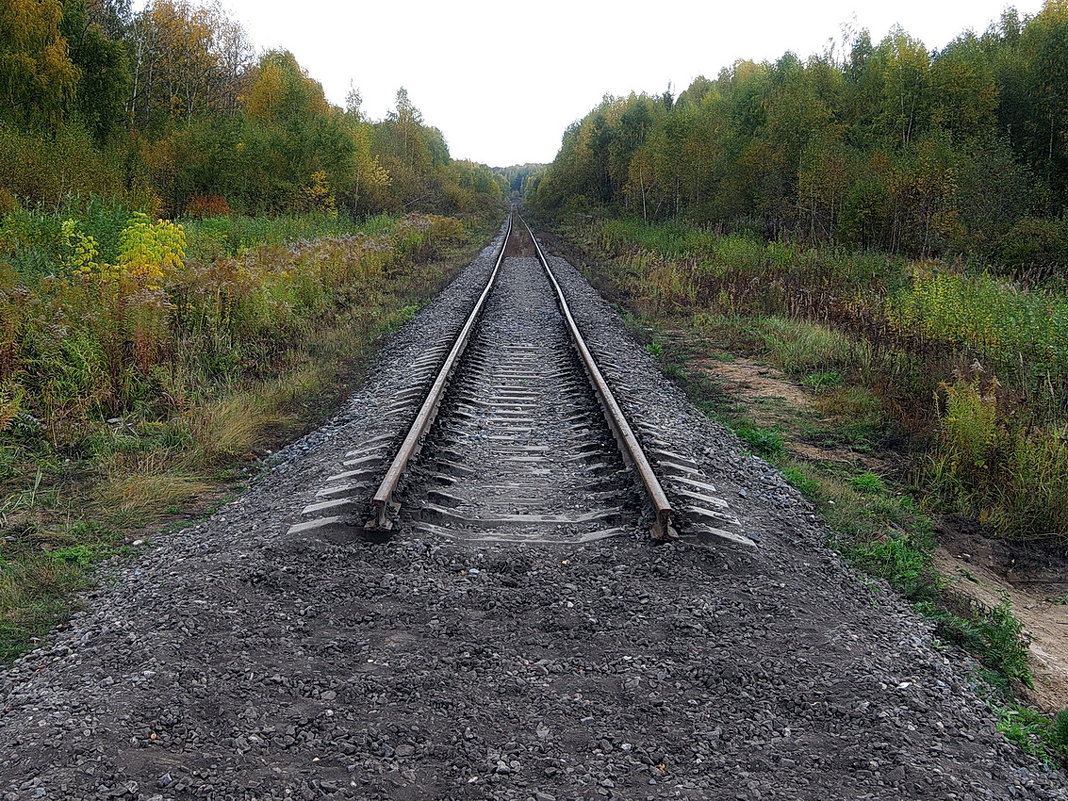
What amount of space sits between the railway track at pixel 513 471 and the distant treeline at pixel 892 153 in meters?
16.6

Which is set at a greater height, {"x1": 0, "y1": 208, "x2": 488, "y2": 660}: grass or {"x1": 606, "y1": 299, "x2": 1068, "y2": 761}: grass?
{"x1": 0, "y1": 208, "x2": 488, "y2": 660}: grass

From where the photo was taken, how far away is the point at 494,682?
10.2ft

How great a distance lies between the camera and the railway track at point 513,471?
15.1 ft

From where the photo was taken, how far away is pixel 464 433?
6.55 metres

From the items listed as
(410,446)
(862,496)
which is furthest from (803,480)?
(410,446)

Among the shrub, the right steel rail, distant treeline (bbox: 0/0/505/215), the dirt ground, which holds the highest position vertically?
distant treeline (bbox: 0/0/505/215)

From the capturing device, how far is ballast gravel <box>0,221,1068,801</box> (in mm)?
2557

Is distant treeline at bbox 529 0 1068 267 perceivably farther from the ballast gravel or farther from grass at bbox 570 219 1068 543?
the ballast gravel

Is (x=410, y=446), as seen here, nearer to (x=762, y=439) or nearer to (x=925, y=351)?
(x=762, y=439)

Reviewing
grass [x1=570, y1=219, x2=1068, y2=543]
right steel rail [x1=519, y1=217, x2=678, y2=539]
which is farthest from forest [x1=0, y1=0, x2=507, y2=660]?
grass [x1=570, y1=219, x2=1068, y2=543]

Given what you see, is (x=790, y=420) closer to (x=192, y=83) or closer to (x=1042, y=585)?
(x=1042, y=585)

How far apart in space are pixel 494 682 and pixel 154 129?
38.6 m

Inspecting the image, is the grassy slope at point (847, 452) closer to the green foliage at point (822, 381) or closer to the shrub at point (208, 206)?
the green foliage at point (822, 381)

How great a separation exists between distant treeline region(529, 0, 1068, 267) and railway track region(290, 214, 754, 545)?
653 inches
